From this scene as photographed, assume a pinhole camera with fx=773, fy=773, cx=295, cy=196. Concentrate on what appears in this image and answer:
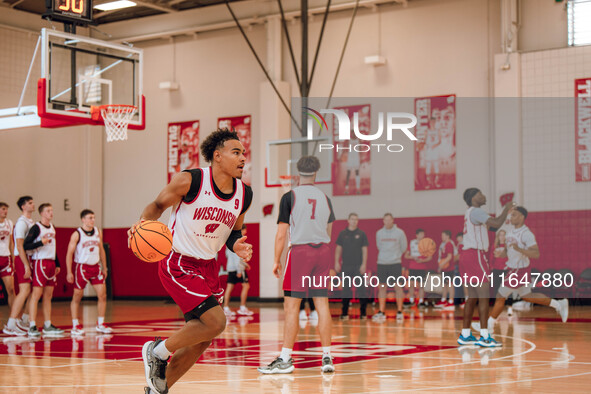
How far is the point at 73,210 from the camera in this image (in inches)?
875

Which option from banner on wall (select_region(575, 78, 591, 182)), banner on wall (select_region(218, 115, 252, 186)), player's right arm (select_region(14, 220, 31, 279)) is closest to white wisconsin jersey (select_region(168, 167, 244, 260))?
player's right arm (select_region(14, 220, 31, 279))

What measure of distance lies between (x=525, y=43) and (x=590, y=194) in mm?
3722

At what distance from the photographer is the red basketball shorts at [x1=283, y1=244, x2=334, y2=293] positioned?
714cm

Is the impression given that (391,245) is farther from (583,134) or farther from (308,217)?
(308,217)

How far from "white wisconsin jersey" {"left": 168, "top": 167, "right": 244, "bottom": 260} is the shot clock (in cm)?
774

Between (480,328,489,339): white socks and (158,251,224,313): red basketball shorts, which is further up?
(158,251,224,313): red basketball shorts

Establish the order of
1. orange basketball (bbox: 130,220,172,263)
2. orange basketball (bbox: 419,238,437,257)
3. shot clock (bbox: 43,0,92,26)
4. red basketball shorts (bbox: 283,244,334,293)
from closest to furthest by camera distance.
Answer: orange basketball (bbox: 130,220,172,263) → red basketball shorts (bbox: 283,244,334,293) → shot clock (bbox: 43,0,92,26) → orange basketball (bbox: 419,238,437,257)

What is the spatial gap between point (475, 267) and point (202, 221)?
15.3ft

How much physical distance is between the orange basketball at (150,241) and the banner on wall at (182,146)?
53.7 feet

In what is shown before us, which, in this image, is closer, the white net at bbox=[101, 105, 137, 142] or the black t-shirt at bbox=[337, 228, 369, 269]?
the white net at bbox=[101, 105, 137, 142]

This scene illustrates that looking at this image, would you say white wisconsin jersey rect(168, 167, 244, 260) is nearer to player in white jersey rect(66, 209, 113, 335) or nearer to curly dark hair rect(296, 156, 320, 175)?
curly dark hair rect(296, 156, 320, 175)

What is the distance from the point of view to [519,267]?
462 inches

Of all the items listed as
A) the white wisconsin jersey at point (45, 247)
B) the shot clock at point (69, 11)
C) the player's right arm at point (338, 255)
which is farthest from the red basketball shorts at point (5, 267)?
the player's right arm at point (338, 255)

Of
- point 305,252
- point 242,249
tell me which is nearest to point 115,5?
point 305,252
